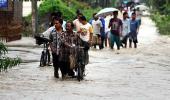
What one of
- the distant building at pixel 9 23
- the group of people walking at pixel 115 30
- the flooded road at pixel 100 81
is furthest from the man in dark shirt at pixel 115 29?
the distant building at pixel 9 23

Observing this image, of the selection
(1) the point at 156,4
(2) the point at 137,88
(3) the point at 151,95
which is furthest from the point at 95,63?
(1) the point at 156,4

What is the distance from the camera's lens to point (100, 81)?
1565 cm

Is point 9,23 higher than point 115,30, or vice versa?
point 9,23

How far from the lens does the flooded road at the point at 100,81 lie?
12.8 metres

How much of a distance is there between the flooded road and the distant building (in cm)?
436

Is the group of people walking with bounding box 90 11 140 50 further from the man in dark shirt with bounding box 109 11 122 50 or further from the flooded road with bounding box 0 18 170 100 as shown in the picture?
the flooded road with bounding box 0 18 170 100

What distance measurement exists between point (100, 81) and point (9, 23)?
49.1 ft

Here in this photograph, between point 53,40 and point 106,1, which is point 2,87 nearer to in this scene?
point 53,40

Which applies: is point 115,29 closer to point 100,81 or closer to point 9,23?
point 9,23

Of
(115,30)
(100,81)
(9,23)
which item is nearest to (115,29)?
(115,30)

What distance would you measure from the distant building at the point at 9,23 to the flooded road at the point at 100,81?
4360mm

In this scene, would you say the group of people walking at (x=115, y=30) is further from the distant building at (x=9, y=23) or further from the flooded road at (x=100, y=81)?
the distant building at (x=9, y=23)

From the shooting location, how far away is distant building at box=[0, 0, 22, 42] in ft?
94.8

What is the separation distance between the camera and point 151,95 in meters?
13.0
